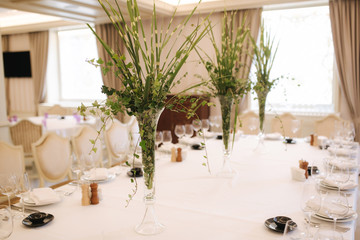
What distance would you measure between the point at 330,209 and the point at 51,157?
2488 millimetres

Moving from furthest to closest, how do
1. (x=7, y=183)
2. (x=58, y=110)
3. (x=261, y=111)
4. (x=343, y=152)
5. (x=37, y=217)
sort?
1. (x=58, y=110)
2. (x=261, y=111)
3. (x=343, y=152)
4. (x=7, y=183)
5. (x=37, y=217)

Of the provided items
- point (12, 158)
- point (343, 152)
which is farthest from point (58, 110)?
point (343, 152)

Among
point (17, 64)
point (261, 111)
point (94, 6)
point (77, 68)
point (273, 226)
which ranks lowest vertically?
point (273, 226)

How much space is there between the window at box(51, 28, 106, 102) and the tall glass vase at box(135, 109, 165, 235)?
293 inches

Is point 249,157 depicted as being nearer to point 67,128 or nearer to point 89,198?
point 89,198

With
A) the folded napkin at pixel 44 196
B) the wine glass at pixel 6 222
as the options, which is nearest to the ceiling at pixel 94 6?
the folded napkin at pixel 44 196

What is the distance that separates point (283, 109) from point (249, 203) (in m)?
4.83

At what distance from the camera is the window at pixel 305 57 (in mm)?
6176

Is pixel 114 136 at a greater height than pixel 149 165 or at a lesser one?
lesser

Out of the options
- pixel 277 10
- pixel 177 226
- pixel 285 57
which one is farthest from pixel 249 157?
pixel 277 10

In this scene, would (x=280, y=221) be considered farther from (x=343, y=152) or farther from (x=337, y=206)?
(x=343, y=152)

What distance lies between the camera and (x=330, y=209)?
5.76ft

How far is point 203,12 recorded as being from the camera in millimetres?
6680

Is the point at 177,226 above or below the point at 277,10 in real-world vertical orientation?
below
